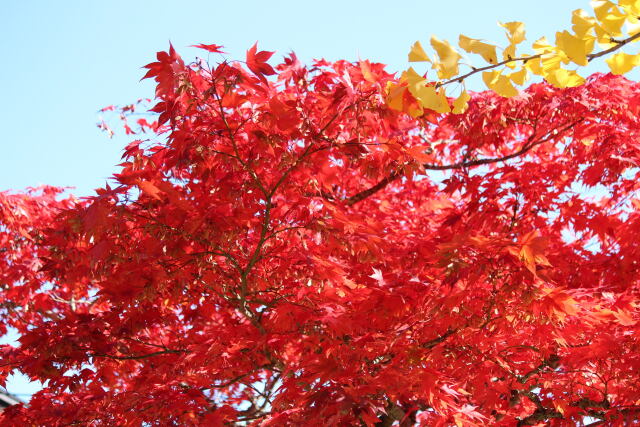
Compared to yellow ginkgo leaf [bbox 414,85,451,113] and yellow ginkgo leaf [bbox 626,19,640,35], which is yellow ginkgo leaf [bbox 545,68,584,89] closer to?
yellow ginkgo leaf [bbox 626,19,640,35]

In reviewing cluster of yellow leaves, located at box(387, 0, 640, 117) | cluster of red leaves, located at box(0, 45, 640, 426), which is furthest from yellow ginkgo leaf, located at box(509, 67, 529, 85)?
cluster of red leaves, located at box(0, 45, 640, 426)

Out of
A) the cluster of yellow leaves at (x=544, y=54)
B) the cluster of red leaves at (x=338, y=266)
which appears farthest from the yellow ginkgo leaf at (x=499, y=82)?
the cluster of red leaves at (x=338, y=266)

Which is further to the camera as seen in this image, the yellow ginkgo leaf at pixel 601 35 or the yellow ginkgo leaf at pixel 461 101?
the yellow ginkgo leaf at pixel 461 101

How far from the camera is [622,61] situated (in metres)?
1.58

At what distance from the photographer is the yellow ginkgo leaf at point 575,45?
1.47 m

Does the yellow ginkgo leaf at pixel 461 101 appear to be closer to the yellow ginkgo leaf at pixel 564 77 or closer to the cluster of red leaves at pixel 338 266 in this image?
the yellow ginkgo leaf at pixel 564 77

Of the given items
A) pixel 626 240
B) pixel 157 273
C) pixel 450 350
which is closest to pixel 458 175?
pixel 626 240

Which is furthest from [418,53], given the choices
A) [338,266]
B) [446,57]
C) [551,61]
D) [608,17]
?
[338,266]

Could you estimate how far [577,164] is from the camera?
5172 mm

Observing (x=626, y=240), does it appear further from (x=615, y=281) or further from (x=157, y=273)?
(x=157, y=273)

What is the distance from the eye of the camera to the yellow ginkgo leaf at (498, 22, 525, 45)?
5.01 feet

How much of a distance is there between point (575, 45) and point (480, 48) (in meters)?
0.24

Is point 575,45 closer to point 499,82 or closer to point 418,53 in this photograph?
point 499,82

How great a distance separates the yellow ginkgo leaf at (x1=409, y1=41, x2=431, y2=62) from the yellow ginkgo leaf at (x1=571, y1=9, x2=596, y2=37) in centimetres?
39
